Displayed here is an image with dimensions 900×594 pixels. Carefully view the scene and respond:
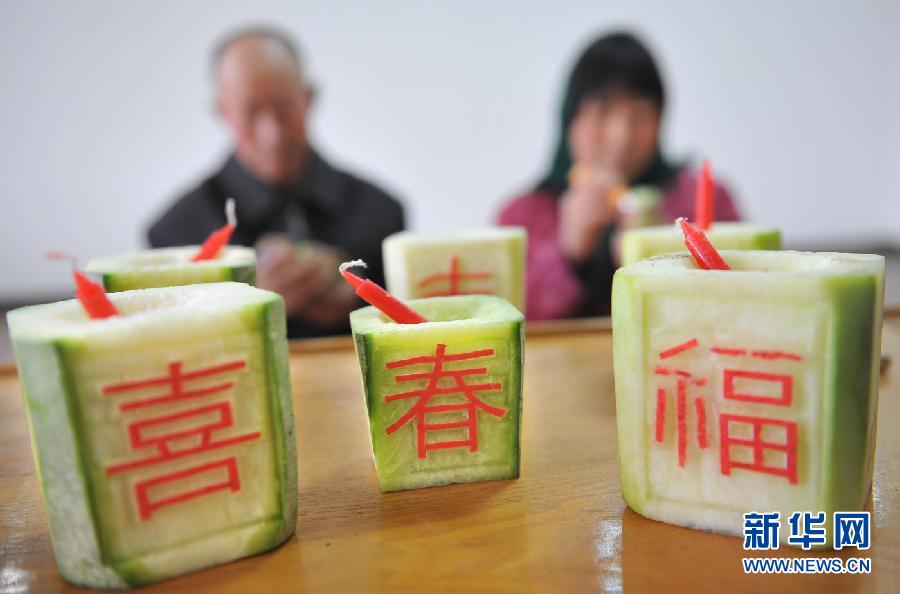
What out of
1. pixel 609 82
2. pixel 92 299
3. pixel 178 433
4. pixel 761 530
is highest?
pixel 609 82

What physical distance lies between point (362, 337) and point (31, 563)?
1.10 ft

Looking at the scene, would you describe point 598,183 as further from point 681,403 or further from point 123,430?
point 123,430

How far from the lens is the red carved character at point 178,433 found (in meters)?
0.58

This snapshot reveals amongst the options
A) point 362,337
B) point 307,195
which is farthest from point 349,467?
point 307,195

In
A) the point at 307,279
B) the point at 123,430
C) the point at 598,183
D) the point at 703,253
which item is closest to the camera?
the point at 123,430

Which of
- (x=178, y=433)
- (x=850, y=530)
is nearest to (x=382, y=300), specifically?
(x=178, y=433)

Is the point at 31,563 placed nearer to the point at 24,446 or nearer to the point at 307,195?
the point at 24,446

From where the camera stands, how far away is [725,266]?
0.68 metres

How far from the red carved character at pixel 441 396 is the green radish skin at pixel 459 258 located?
0.31 metres

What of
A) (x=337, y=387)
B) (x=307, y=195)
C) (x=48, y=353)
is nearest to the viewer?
(x=48, y=353)

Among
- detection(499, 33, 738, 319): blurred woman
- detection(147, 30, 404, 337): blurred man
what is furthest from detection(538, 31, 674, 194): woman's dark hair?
detection(147, 30, 404, 337): blurred man

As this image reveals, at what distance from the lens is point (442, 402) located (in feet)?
2.39

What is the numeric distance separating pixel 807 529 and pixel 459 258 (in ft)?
1.80

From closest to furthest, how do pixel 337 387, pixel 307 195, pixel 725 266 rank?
pixel 725 266, pixel 337 387, pixel 307 195
